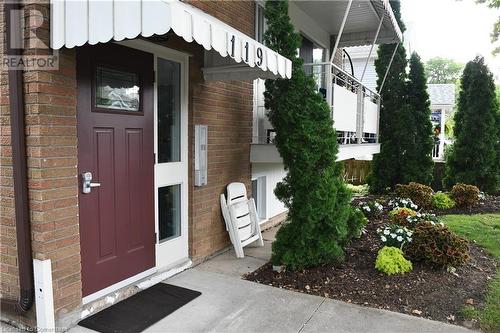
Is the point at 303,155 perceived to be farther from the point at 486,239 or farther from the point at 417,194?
the point at 417,194

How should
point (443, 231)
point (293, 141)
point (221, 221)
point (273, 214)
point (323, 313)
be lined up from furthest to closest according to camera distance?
point (273, 214), point (221, 221), point (443, 231), point (293, 141), point (323, 313)

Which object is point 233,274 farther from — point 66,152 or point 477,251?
point 477,251

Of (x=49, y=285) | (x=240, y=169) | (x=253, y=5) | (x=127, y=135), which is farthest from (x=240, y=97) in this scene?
(x=49, y=285)

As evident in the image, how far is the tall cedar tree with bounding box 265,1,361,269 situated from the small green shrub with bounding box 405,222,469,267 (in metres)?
0.94

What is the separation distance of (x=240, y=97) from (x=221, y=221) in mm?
1838

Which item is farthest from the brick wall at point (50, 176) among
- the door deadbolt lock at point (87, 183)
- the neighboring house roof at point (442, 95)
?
the neighboring house roof at point (442, 95)

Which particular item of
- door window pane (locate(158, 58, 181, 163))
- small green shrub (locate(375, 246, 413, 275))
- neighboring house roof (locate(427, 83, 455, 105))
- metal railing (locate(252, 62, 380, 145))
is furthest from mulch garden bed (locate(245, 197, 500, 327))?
neighboring house roof (locate(427, 83, 455, 105))

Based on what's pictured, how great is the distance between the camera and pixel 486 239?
6246mm

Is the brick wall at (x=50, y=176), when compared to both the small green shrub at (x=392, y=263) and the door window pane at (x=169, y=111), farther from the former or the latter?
the small green shrub at (x=392, y=263)

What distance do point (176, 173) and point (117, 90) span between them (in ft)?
4.10

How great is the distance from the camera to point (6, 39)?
120 inches

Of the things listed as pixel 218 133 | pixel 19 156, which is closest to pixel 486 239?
pixel 218 133
